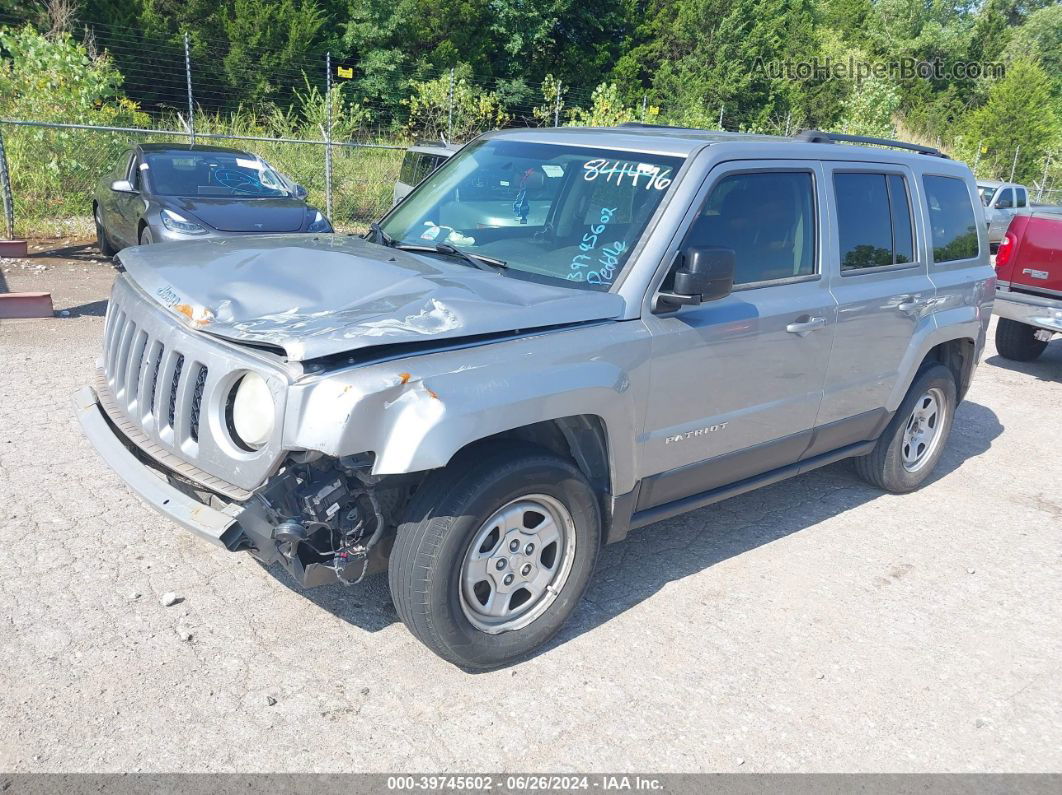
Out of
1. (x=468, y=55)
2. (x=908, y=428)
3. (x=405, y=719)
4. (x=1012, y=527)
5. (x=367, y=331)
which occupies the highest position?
(x=468, y=55)

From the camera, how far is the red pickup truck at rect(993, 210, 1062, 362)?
8.41 metres

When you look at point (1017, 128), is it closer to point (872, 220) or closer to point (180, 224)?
point (180, 224)

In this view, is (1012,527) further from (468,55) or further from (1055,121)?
(1055,121)

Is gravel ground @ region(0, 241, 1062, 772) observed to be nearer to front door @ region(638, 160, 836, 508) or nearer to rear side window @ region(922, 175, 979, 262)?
front door @ region(638, 160, 836, 508)

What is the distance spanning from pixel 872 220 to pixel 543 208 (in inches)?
73.6

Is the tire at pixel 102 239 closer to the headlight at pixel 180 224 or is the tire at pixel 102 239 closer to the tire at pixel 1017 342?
the headlight at pixel 180 224

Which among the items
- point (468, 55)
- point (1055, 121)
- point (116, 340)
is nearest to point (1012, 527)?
point (116, 340)

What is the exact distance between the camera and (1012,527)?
5.30 meters

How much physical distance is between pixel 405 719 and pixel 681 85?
112 feet

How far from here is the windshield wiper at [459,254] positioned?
3.93 metres

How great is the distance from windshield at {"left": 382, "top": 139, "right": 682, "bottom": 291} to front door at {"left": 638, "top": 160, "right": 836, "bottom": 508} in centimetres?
27

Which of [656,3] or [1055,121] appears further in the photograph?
[1055,121]

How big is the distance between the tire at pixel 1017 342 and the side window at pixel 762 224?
6.35m

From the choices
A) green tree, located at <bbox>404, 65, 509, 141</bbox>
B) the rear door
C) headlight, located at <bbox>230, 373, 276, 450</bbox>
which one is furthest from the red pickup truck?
green tree, located at <bbox>404, 65, 509, 141</bbox>
